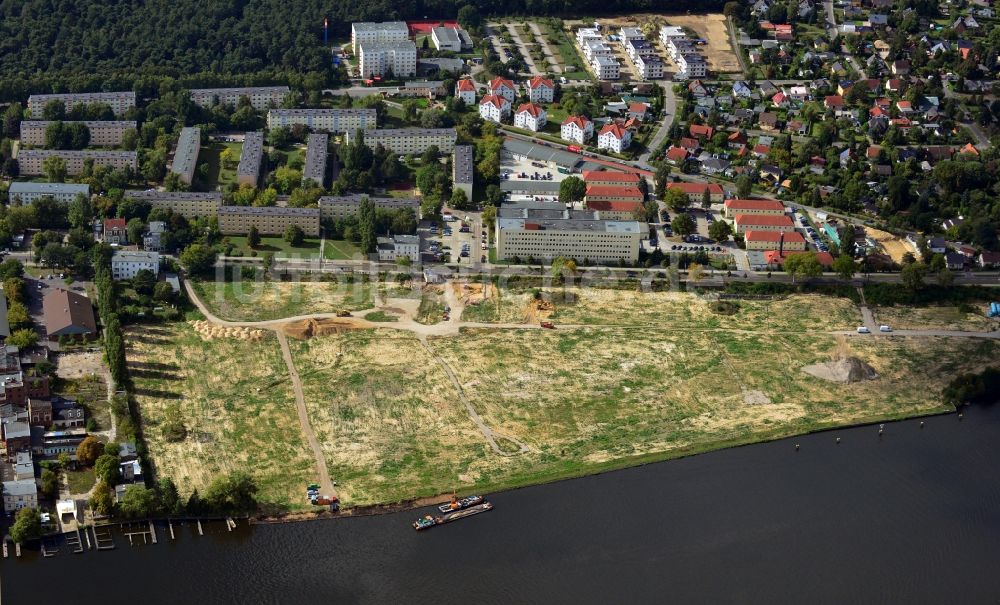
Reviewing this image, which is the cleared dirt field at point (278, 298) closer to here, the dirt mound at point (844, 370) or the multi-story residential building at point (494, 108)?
the dirt mound at point (844, 370)

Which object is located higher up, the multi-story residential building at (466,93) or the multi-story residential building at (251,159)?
the multi-story residential building at (466,93)

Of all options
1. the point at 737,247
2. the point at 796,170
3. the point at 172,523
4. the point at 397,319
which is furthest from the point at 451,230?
the point at 172,523

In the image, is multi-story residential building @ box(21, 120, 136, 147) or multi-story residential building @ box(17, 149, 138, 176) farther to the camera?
multi-story residential building @ box(21, 120, 136, 147)

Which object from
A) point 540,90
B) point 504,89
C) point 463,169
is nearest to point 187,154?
point 463,169

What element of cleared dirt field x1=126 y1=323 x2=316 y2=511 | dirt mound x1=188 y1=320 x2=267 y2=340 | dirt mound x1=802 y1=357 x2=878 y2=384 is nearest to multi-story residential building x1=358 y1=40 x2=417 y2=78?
dirt mound x1=188 y1=320 x2=267 y2=340

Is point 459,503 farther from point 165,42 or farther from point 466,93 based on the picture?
point 165,42

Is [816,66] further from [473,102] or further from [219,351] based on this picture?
[219,351]

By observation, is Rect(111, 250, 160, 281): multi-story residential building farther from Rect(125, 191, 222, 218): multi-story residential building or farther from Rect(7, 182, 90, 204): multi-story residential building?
Rect(7, 182, 90, 204): multi-story residential building

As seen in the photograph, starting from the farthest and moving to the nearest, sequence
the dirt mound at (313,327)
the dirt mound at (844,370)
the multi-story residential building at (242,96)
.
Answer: the multi-story residential building at (242,96) < the dirt mound at (313,327) < the dirt mound at (844,370)

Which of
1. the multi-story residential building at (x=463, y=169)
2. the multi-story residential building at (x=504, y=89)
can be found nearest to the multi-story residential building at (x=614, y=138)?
the multi-story residential building at (x=504, y=89)
